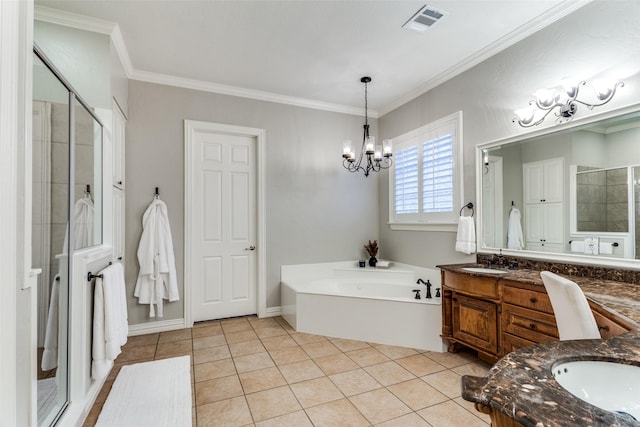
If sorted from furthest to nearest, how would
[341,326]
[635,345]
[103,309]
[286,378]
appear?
[341,326] → [286,378] → [103,309] → [635,345]

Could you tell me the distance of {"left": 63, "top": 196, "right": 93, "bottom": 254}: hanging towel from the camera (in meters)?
1.93

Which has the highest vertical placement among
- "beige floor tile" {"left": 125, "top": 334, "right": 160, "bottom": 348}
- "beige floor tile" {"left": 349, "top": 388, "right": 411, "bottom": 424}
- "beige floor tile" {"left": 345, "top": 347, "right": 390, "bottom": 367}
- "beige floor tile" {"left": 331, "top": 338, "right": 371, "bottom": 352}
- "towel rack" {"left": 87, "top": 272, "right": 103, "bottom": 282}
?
"towel rack" {"left": 87, "top": 272, "right": 103, "bottom": 282}

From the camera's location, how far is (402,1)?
2.28 m

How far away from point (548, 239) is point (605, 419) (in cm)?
231

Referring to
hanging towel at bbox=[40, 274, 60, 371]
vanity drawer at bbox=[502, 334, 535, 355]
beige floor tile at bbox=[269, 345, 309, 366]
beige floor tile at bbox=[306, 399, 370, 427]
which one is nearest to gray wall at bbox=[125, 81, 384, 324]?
beige floor tile at bbox=[269, 345, 309, 366]

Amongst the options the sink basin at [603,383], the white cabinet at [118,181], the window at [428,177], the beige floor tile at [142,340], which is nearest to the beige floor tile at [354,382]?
the sink basin at [603,383]

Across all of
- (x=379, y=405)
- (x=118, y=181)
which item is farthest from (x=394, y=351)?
(x=118, y=181)

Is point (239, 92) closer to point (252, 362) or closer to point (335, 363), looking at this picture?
point (252, 362)

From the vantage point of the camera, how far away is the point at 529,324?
2.13 meters

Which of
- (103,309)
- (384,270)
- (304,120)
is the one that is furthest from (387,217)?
(103,309)

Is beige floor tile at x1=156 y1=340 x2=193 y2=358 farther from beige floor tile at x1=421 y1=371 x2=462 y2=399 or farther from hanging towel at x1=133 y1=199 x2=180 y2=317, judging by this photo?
beige floor tile at x1=421 y1=371 x2=462 y2=399

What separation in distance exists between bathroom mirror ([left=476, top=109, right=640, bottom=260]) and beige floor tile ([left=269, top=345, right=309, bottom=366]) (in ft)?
6.52

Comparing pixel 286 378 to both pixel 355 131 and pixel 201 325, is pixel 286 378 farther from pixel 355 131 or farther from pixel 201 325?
pixel 355 131

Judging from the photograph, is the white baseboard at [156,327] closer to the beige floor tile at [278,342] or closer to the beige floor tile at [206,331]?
the beige floor tile at [206,331]
